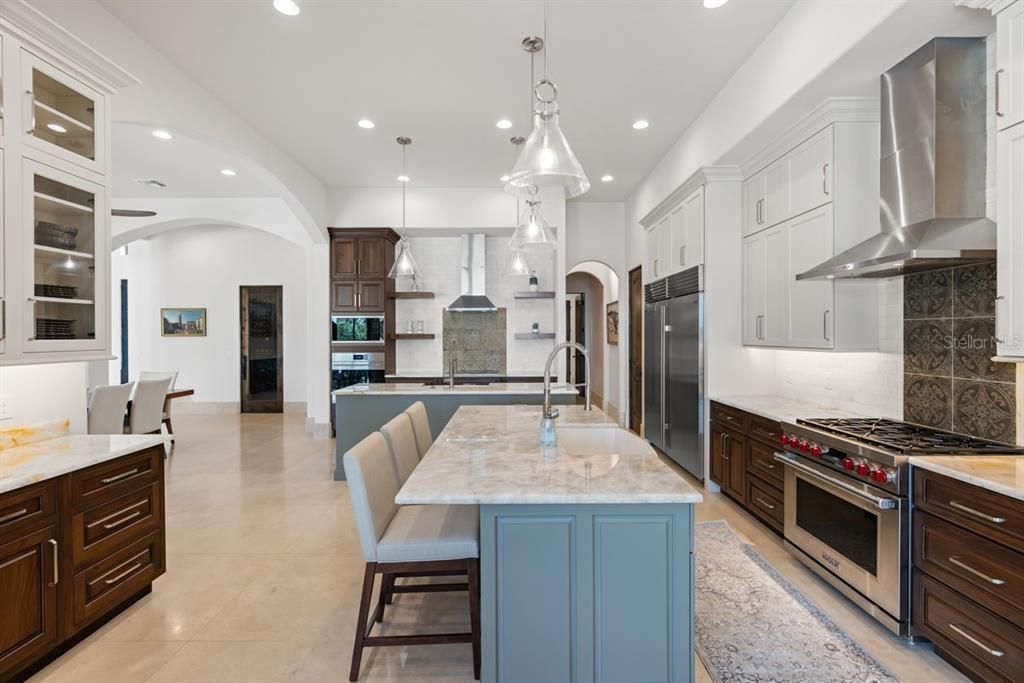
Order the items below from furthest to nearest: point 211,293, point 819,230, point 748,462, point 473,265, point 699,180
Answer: point 211,293 → point 473,265 → point 699,180 → point 748,462 → point 819,230

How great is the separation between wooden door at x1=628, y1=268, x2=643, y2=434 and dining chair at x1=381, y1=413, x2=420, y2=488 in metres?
4.54

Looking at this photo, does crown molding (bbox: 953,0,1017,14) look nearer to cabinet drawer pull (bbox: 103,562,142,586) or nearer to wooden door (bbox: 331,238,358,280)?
cabinet drawer pull (bbox: 103,562,142,586)

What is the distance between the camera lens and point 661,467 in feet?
6.47

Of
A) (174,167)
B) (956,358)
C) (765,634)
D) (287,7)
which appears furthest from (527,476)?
(174,167)

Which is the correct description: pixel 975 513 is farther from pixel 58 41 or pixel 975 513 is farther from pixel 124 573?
pixel 58 41

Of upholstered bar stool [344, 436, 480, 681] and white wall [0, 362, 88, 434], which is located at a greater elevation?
white wall [0, 362, 88, 434]

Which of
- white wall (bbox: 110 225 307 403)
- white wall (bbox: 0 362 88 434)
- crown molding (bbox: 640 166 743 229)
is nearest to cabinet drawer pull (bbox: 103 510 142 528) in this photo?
white wall (bbox: 0 362 88 434)

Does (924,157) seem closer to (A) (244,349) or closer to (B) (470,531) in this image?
(B) (470,531)

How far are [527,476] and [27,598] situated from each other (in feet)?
6.61

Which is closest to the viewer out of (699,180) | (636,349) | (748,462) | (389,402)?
(748,462)

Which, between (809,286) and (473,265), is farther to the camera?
(473,265)

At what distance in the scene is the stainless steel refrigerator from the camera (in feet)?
14.6

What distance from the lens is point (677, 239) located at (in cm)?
501

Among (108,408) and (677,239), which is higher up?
(677,239)
